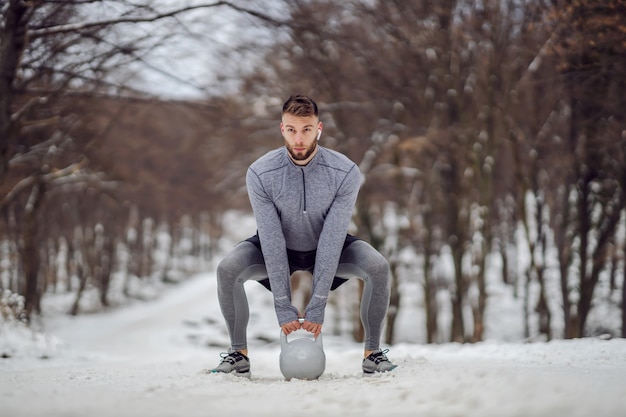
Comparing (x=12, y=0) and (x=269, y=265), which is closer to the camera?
(x=269, y=265)

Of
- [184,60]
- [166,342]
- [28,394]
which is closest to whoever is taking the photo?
[28,394]

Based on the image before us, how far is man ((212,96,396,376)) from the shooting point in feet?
12.5

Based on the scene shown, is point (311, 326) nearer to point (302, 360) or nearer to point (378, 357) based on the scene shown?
point (302, 360)

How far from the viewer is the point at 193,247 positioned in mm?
42656

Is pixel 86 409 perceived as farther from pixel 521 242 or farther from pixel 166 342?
pixel 521 242

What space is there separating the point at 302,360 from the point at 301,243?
2.61 feet

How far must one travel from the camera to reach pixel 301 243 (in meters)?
4.04

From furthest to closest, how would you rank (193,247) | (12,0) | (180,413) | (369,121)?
1. (193,247)
2. (369,121)
3. (12,0)
4. (180,413)

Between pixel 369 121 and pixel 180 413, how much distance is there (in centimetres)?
1353

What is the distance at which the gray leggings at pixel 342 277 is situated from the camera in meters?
3.99

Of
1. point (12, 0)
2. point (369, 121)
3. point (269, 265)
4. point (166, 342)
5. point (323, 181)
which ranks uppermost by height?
point (369, 121)

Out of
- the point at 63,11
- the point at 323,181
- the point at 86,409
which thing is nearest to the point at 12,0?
the point at 63,11

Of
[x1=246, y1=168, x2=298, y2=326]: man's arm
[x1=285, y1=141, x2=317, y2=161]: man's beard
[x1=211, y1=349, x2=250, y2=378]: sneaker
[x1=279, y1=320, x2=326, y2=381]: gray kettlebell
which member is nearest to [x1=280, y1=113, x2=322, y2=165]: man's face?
[x1=285, y1=141, x2=317, y2=161]: man's beard

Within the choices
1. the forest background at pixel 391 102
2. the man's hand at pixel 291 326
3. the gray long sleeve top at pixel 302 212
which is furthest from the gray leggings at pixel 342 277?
the forest background at pixel 391 102
